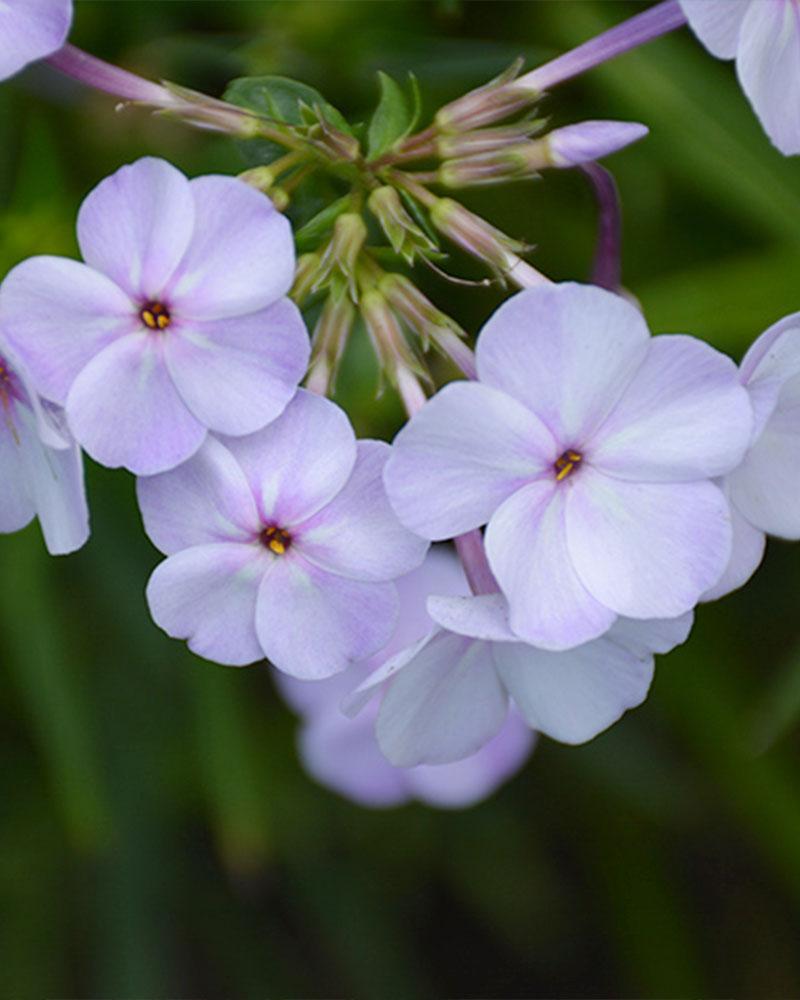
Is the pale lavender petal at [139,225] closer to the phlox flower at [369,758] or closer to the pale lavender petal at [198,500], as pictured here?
the pale lavender petal at [198,500]

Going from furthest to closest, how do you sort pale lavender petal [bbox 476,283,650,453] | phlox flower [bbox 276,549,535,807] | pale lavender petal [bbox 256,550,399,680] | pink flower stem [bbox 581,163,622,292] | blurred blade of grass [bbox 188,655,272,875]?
blurred blade of grass [bbox 188,655,272,875] < phlox flower [bbox 276,549,535,807] < pink flower stem [bbox 581,163,622,292] < pale lavender petal [bbox 256,550,399,680] < pale lavender petal [bbox 476,283,650,453]

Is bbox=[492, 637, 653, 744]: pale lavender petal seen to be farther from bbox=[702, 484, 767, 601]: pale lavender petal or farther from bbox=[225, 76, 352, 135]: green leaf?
bbox=[225, 76, 352, 135]: green leaf

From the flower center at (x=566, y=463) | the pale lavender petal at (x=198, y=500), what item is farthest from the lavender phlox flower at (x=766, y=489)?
the pale lavender petal at (x=198, y=500)

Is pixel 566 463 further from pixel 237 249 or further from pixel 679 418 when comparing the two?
pixel 237 249

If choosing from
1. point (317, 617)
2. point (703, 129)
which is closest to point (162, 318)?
point (317, 617)

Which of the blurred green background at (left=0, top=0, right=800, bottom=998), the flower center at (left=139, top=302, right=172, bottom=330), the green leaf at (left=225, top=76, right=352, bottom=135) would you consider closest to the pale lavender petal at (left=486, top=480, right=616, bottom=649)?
the flower center at (left=139, top=302, right=172, bottom=330)

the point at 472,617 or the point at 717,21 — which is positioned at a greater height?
the point at 717,21
